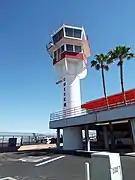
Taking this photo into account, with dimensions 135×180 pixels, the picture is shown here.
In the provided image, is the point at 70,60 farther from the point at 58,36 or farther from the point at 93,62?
the point at 58,36

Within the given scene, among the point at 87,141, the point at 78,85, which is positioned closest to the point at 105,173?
the point at 87,141

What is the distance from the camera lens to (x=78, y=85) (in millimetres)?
34562

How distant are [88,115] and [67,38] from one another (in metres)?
13.4

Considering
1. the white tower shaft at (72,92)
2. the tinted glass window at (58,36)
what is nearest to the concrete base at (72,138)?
the white tower shaft at (72,92)

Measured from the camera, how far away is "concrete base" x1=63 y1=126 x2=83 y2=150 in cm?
3153

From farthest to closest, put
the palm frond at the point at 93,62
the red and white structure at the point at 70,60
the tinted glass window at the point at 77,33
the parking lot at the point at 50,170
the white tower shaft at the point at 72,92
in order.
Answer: the palm frond at the point at 93,62
the tinted glass window at the point at 77,33
the red and white structure at the point at 70,60
the white tower shaft at the point at 72,92
the parking lot at the point at 50,170

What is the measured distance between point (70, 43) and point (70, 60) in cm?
265

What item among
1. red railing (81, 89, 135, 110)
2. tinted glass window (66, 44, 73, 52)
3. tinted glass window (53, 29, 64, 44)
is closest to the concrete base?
red railing (81, 89, 135, 110)

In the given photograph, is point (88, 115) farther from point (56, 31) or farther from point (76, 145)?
point (56, 31)

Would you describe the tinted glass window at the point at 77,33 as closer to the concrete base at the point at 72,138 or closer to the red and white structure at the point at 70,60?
the red and white structure at the point at 70,60

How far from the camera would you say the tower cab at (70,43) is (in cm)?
3456

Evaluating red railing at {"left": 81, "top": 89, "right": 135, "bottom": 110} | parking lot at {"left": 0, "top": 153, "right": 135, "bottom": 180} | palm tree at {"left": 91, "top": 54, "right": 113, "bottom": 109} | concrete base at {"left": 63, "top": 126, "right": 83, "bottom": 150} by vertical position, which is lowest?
parking lot at {"left": 0, "top": 153, "right": 135, "bottom": 180}

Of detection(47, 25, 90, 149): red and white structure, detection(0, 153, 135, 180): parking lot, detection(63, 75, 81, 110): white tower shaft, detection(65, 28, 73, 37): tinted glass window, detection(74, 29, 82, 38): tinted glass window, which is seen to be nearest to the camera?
detection(0, 153, 135, 180): parking lot

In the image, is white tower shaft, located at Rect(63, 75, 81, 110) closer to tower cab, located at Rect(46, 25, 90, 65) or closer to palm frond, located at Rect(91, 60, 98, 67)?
tower cab, located at Rect(46, 25, 90, 65)
